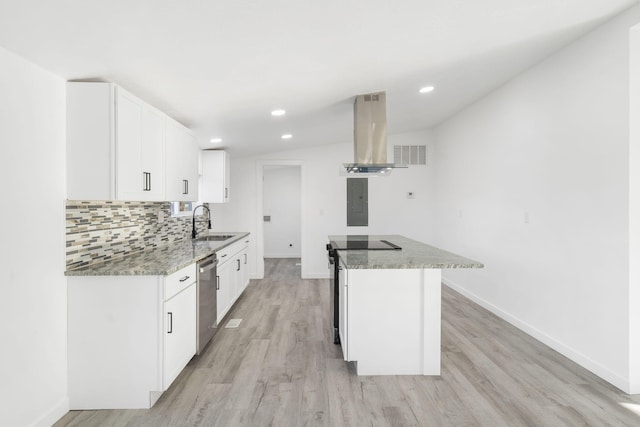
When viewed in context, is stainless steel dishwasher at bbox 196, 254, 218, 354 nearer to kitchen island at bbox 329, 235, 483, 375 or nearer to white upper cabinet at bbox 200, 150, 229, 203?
kitchen island at bbox 329, 235, 483, 375

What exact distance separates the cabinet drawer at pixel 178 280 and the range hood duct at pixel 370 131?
184 cm

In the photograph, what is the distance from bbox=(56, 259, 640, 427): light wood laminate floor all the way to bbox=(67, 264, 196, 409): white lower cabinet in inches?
4.6

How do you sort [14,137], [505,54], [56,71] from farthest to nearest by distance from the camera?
[505,54], [56,71], [14,137]

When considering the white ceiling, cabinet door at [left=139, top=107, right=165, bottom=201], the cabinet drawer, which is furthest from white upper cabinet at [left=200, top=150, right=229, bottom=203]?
the cabinet drawer

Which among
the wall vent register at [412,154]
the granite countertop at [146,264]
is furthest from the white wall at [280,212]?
the granite countertop at [146,264]

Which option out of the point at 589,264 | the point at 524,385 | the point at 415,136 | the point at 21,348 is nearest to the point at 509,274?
the point at 589,264

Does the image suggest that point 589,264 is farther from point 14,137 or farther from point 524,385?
point 14,137

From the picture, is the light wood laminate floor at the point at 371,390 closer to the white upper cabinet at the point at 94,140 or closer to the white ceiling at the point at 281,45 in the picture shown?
the white upper cabinet at the point at 94,140

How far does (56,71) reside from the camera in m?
1.95

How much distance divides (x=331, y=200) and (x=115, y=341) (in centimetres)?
436

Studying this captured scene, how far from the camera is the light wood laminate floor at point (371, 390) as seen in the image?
202 cm

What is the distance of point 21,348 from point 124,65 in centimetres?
169

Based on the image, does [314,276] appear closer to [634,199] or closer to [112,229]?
[112,229]

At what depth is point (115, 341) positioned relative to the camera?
211cm
